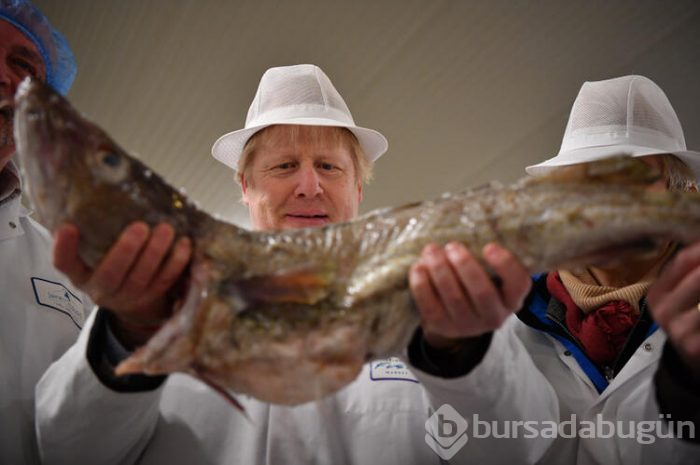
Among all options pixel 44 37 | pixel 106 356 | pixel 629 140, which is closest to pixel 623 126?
pixel 629 140

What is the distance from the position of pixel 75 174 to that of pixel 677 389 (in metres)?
1.62

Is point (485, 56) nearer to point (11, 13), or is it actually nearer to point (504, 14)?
point (504, 14)

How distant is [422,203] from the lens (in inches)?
50.8

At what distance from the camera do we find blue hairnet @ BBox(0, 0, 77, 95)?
6.88ft

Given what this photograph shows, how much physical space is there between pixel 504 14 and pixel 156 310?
498 cm

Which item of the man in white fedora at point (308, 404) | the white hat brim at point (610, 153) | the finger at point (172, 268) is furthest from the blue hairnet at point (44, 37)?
the white hat brim at point (610, 153)

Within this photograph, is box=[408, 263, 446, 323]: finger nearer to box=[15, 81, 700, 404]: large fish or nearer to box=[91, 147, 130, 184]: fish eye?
box=[15, 81, 700, 404]: large fish

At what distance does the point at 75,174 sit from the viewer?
43.2 inches

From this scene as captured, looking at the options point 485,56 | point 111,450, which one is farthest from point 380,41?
point 111,450

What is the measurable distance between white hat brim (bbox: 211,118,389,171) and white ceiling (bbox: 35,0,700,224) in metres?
2.92

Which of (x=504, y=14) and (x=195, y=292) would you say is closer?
(x=195, y=292)

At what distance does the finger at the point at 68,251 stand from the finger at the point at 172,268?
0.18 meters

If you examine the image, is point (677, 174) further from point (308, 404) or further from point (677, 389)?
point (308, 404)

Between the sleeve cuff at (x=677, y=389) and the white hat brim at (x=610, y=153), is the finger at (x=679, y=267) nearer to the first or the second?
the sleeve cuff at (x=677, y=389)
